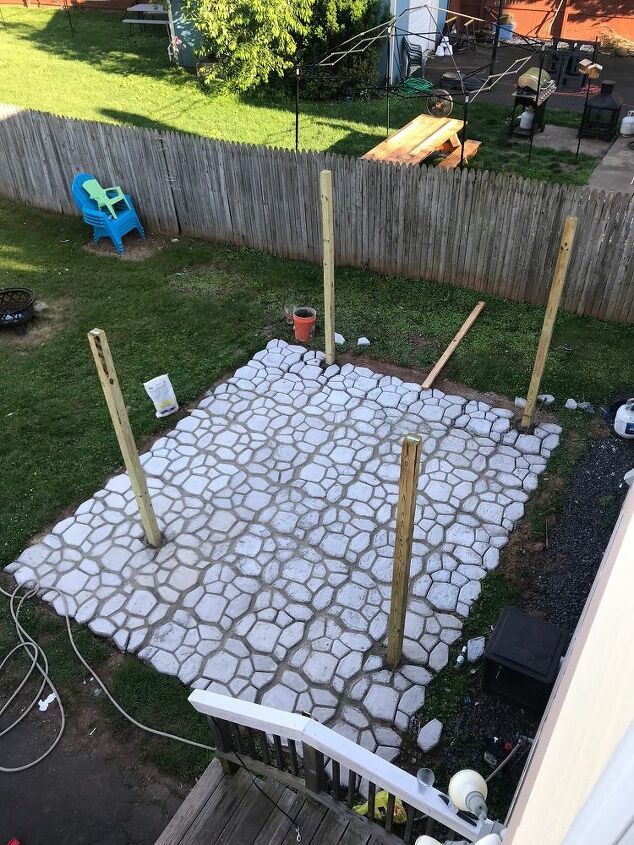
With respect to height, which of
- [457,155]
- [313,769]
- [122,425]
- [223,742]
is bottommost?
[457,155]

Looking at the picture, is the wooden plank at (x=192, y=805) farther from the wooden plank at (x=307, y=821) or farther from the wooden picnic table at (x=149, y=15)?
the wooden picnic table at (x=149, y=15)

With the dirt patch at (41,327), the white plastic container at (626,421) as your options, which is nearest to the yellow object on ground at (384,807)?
the white plastic container at (626,421)

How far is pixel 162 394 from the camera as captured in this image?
7.67 metres

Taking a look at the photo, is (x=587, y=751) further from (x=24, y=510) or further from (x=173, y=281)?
(x=173, y=281)

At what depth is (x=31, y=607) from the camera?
5.89 m

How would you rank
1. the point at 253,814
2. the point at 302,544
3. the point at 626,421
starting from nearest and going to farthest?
the point at 253,814 → the point at 302,544 → the point at 626,421

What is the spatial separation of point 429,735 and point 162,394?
4741 mm

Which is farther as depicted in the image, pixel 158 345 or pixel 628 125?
pixel 628 125

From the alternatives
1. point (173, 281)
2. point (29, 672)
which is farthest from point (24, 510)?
point (173, 281)

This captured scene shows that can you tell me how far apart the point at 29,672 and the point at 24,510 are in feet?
6.32

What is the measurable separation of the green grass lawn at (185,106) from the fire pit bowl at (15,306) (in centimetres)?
704

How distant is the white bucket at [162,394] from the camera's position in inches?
298

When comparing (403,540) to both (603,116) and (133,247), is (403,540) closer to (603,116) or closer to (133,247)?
(133,247)

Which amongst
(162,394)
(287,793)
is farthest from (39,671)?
(162,394)
